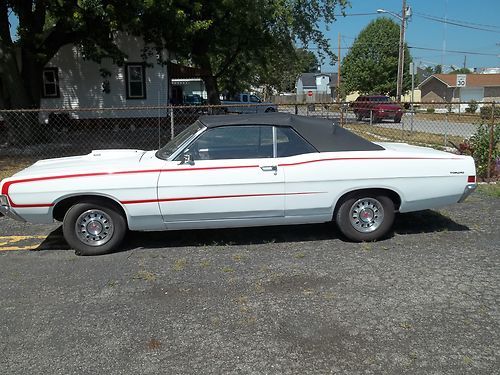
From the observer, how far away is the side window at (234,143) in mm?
5133

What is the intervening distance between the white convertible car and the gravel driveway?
0.38 meters

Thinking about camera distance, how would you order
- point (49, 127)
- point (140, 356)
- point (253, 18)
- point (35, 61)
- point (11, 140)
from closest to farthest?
point (140, 356) < point (11, 140) < point (35, 61) < point (253, 18) < point (49, 127)

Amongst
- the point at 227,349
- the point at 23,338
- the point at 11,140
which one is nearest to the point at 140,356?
the point at 227,349

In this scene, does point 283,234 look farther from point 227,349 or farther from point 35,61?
point 35,61

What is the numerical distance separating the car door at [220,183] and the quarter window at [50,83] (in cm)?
1750

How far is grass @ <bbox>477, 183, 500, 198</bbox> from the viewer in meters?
7.74

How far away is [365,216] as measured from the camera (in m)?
5.35

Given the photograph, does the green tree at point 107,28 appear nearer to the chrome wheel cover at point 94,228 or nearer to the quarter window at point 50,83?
the quarter window at point 50,83

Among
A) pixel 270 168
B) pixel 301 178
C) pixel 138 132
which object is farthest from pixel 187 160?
pixel 138 132

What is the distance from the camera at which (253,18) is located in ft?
55.9

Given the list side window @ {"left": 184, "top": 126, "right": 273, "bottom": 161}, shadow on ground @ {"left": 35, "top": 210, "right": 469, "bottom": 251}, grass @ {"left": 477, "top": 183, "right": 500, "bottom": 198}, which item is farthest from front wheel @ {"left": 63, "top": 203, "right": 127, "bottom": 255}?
grass @ {"left": 477, "top": 183, "right": 500, "bottom": 198}

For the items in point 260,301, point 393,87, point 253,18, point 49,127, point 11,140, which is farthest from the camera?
point 393,87

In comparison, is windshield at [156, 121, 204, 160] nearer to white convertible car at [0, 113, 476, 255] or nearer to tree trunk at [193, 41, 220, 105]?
white convertible car at [0, 113, 476, 255]

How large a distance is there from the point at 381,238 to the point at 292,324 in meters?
2.33
